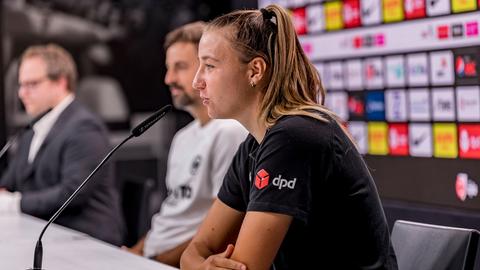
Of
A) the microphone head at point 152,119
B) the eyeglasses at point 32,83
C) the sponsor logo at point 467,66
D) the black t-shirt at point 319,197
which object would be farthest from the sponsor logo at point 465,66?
the eyeglasses at point 32,83

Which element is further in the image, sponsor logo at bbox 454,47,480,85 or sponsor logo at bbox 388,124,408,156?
sponsor logo at bbox 388,124,408,156

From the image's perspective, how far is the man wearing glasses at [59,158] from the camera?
116 inches

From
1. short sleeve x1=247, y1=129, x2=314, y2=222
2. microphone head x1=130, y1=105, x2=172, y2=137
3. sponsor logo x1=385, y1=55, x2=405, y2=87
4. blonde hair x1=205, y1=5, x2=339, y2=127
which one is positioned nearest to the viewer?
short sleeve x1=247, y1=129, x2=314, y2=222

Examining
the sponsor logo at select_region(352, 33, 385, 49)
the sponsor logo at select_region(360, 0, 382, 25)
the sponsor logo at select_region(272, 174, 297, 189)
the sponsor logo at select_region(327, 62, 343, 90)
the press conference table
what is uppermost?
the sponsor logo at select_region(360, 0, 382, 25)

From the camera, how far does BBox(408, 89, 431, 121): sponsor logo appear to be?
276 cm

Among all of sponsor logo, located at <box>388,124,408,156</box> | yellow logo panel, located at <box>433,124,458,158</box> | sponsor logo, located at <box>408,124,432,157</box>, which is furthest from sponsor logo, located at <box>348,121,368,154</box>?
yellow logo panel, located at <box>433,124,458,158</box>

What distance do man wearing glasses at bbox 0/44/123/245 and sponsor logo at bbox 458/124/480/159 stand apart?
1.42 meters

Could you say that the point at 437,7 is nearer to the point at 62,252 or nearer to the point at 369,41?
the point at 369,41

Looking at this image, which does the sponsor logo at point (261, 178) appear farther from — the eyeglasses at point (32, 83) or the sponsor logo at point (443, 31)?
the eyeglasses at point (32, 83)

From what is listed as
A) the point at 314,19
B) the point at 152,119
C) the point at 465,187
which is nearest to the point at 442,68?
the point at 465,187

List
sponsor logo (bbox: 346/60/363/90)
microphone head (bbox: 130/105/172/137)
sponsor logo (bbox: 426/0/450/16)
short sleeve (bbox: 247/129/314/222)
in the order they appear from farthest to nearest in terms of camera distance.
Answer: sponsor logo (bbox: 346/60/363/90), sponsor logo (bbox: 426/0/450/16), microphone head (bbox: 130/105/172/137), short sleeve (bbox: 247/129/314/222)

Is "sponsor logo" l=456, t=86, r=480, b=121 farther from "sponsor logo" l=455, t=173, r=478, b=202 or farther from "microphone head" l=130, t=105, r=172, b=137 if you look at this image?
"microphone head" l=130, t=105, r=172, b=137

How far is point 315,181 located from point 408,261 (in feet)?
1.56

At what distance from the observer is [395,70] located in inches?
114
